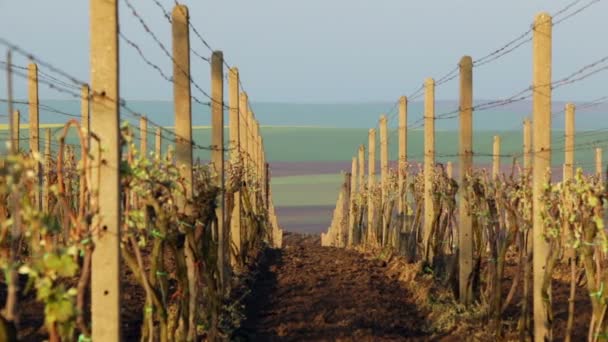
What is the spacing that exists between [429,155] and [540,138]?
815cm

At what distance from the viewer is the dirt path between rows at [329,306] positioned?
14.3 meters

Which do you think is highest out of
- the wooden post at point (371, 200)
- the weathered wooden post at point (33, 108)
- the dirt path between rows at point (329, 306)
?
the weathered wooden post at point (33, 108)

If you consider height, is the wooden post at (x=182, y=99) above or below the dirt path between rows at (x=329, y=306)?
above

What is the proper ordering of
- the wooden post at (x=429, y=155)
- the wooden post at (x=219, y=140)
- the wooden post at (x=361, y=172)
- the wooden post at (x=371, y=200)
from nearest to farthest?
the wooden post at (x=219, y=140), the wooden post at (x=429, y=155), the wooden post at (x=371, y=200), the wooden post at (x=361, y=172)

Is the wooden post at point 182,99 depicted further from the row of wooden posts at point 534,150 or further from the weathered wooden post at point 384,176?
the weathered wooden post at point 384,176

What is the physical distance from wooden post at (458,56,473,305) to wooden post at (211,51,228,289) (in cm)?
310

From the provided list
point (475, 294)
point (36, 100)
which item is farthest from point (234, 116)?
point (475, 294)

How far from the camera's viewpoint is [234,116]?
20.8m

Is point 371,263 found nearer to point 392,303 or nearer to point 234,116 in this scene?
point 234,116

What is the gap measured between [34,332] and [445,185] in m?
7.43

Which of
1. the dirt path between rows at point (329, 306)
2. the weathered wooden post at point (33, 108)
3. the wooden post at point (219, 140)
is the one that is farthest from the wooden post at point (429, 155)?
the weathered wooden post at point (33, 108)

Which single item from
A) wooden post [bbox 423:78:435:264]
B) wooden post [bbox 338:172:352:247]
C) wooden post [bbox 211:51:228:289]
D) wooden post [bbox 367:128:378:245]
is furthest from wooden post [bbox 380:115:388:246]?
wooden post [bbox 211:51:228:289]

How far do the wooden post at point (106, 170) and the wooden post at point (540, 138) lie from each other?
537 centimetres

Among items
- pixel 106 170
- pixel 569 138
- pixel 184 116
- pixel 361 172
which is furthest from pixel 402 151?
pixel 106 170
